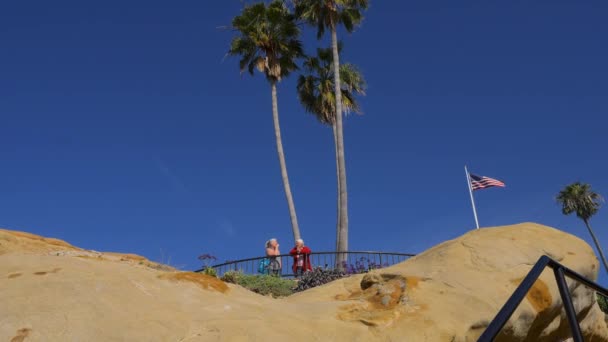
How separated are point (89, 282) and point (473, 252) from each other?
332cm

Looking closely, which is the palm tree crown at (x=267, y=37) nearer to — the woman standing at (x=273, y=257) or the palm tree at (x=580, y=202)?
the woman standing at (x=273, y=257)

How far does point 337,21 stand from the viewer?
21.0 metres

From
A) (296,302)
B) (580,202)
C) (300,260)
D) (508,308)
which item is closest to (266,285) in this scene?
(300,260)

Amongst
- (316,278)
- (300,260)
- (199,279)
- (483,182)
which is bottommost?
(199,279)

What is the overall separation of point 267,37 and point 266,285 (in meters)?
14.2

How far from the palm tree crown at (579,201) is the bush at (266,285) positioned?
1456 inches

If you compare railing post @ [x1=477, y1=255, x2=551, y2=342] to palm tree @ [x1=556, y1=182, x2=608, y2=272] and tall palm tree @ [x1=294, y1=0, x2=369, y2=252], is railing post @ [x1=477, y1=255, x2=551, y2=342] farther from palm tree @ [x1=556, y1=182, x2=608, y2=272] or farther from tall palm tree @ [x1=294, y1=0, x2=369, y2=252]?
palm tree @ [x1=556, y1=182, x2=608, y2=272]

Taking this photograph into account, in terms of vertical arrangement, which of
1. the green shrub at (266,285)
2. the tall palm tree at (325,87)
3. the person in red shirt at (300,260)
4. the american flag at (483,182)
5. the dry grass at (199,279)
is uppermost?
the tall palm tree at (325,87)

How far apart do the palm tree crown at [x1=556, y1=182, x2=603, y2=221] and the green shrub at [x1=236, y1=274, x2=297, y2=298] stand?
36989 mm

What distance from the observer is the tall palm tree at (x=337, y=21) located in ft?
62.1

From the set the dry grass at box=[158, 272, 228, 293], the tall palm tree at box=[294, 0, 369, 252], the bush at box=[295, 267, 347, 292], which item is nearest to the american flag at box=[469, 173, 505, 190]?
the tall palm tree at box=[294, 0, 369, 252]

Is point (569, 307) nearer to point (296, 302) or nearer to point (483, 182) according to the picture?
point (296, 302)

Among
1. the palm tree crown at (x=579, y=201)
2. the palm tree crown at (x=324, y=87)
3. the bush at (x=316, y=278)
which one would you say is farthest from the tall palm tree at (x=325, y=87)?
the palm tree crown at (x=579, y=201)

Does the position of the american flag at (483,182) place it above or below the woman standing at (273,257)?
above
